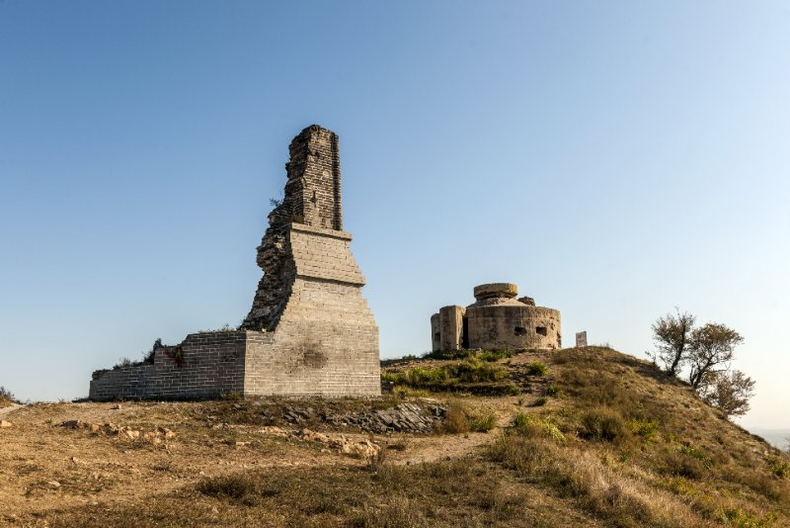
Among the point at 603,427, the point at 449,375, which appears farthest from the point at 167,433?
the point at 449,375

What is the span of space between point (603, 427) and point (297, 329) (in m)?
8.68

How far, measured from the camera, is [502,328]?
95.1 ft

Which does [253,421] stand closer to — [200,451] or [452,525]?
[200,451]

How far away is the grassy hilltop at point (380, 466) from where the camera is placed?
6788mm

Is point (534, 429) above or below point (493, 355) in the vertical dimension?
below

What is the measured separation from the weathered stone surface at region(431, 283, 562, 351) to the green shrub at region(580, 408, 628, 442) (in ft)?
39.4

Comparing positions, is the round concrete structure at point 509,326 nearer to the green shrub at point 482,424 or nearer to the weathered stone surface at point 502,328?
the weathered stone surface at point 502,328

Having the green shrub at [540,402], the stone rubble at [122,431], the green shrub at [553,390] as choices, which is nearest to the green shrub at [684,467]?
the green shrub at [540,402]

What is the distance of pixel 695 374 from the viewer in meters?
28.8

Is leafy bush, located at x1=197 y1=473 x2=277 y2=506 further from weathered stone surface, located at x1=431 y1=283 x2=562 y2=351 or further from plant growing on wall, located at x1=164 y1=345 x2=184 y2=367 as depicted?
weathered stone surface, located at x1=431 y1=283 x2=562 y2=351

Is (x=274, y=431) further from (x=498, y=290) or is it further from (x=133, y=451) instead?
(x=498, y=290)

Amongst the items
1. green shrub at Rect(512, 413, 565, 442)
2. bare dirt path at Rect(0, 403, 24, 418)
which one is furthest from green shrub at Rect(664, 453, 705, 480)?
bare dirt path at Rect(0, 403, 24, 418)

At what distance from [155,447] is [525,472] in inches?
237

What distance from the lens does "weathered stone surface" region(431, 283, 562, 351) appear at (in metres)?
28.9
